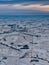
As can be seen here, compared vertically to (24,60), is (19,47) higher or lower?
higher

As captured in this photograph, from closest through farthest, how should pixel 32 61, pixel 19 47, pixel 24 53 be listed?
pixel 32 61
pixel 24 53
pixel 19 47

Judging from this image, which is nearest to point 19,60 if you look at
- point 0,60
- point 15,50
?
point 0,60

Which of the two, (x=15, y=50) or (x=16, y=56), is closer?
(x=16, y=56)

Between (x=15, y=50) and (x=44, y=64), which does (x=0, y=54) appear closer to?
(x=15, y=50)

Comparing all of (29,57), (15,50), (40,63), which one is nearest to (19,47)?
(15,50)

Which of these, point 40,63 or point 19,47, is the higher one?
point 19,47

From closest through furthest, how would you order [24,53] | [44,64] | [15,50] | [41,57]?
[44,64] → [41,57] → [24,53] → [15,50]

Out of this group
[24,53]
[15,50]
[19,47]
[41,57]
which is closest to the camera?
[41,57]

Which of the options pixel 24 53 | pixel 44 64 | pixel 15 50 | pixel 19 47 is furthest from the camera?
pixel 19 47

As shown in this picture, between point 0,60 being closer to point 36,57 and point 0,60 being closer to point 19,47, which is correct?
point 36,57
